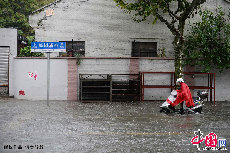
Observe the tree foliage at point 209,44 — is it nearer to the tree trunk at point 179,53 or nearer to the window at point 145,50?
the tree trunk at point 179,53

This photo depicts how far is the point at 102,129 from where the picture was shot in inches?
368

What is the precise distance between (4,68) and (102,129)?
1174cm

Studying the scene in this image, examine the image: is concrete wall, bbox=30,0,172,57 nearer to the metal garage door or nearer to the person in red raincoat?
the metal garage door

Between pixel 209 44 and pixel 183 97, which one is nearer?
pixel 183 97

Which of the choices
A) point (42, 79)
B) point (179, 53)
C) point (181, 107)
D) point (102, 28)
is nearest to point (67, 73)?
point (42, 79)

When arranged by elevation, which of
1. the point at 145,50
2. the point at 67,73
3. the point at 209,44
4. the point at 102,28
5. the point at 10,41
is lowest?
the point at 67,73

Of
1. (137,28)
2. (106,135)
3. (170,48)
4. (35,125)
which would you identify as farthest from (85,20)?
(106,135)

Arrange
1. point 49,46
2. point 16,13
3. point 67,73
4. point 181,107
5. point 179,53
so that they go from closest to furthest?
point 181,107, point 49,46, point 179,53, point 67,73, point 16,13

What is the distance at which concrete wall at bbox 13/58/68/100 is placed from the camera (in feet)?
58.3

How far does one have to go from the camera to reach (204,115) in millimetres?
12562

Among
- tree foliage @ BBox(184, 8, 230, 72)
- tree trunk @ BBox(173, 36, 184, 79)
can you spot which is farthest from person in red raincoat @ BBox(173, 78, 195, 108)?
tree foliage @ BBox(184, 8, 230, 72)

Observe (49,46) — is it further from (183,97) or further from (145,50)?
(145,50)

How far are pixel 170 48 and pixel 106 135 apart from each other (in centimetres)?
1274

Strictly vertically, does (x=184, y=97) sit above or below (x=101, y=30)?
below
